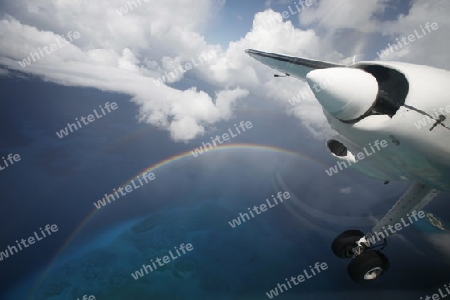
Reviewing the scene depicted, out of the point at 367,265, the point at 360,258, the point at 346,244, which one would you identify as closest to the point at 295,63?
the point at 346,244

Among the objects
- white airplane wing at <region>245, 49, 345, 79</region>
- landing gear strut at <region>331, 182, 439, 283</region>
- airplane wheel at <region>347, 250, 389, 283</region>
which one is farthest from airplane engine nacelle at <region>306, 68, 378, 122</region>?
airplane wheel at <region>347, 250, 389, 283</region>

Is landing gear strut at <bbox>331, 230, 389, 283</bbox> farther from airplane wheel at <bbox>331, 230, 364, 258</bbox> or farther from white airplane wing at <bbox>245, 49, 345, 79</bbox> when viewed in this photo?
white airplane wing at <bbox>245, 49, 345, 79</bbox>

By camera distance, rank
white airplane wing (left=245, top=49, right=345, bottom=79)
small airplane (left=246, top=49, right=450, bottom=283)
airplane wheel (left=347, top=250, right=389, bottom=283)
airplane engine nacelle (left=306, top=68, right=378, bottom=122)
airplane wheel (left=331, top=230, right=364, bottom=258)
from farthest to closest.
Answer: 1. airplane wheel (left=331, top=230, right=364, bottom=258)
2. airplane wheel (left=347, top=250, right=389, bottom=283)
3. white airplane wing (left=245, top=49, right=345, bottom=79)
4. airplane engine nacelle (left=306, top=68, right=378, bottom=122)
5. small airplane (left=246, top=49, right=450, bottom=283)

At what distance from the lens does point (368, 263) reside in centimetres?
832

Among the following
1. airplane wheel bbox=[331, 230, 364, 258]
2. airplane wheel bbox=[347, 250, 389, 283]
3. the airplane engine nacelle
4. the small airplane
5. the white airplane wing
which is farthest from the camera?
airplane wheel bbox=[331, 230, 364, 258]

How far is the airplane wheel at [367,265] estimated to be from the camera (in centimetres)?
831

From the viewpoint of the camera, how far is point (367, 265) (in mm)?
8320

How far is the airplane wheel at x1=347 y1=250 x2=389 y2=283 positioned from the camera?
27.3 feet

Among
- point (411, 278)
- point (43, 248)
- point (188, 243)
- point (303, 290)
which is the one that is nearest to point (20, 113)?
point (43, 248)

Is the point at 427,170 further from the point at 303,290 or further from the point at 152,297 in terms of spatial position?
the point at 303,290

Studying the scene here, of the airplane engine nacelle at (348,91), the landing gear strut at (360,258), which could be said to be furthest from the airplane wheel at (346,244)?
the airplane engine nacelle at (348,91)

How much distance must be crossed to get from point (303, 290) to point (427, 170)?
627ft

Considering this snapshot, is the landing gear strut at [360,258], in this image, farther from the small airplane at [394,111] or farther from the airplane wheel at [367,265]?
the small airplane at [394,111]

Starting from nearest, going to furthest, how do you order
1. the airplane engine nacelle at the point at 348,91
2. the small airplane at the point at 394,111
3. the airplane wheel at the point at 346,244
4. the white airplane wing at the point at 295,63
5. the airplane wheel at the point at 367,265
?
the small airplane at the point at 394,111 → the airplane engine nacelle at the point at 348,91 → the white airplane wing at the point at 295,63 → the airplane wheel at the point at 367,265 → the airplane wheel at the point at 346,244
